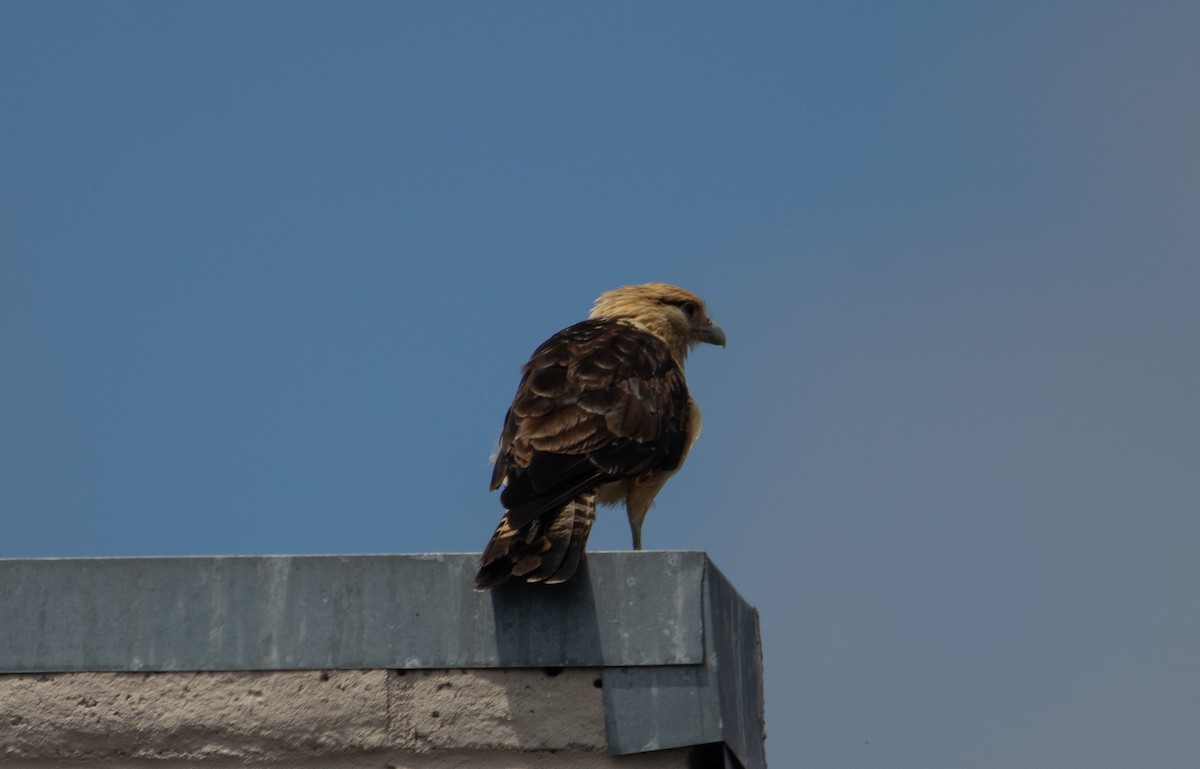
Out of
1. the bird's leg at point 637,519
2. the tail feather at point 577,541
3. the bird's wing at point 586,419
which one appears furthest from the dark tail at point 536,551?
the bird's leg at point 637,519

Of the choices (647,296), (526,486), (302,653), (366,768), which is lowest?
(366,768)

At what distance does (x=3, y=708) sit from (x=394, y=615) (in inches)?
45.3

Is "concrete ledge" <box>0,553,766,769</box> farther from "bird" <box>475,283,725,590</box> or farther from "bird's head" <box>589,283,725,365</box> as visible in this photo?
"bird's head" <box>589,283,725,365</box>

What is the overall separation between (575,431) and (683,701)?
2.01m

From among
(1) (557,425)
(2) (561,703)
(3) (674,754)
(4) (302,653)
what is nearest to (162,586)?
(4) (302,653)

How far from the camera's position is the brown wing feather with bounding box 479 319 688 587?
193 inches

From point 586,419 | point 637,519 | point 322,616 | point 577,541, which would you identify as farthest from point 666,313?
point 322,616

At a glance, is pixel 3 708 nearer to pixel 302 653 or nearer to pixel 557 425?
pixel 302 653

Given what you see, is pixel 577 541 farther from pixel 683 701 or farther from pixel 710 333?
pixel 710 333

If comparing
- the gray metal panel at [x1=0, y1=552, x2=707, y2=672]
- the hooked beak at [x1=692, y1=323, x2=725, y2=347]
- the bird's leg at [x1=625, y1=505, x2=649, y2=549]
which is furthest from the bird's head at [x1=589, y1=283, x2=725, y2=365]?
the gray metal panel at [x1=0, y1=552, x2=707, y2=672]

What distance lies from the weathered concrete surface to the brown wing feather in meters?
0.36

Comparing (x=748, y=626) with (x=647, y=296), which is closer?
(x=748, y=626)

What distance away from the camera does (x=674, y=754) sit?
4293 millimetres

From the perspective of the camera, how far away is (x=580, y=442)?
240 inches
